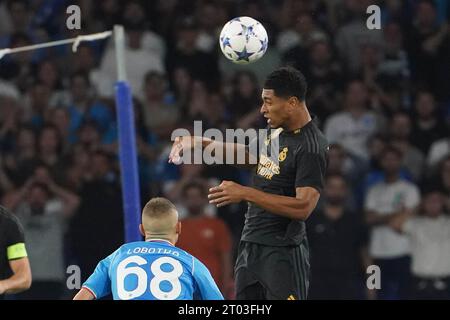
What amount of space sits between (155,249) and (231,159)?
1626 millimetres

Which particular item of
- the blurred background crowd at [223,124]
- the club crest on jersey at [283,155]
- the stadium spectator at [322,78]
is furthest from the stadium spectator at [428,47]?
the club crest on jersey at [283,155]

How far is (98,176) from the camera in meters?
13.7

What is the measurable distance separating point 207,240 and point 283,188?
404 cm

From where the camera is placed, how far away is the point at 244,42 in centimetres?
1009

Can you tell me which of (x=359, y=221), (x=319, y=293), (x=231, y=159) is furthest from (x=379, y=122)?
(x=231, y=159)

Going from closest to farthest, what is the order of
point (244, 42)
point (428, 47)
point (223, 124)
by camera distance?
1. point (244, 42)
2. point (223, 124)
3. point (428, 47)

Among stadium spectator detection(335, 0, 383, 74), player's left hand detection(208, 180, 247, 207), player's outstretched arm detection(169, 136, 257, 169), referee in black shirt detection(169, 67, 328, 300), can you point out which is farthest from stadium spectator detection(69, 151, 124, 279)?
player's left hand detection(208, 180, 247, 207)

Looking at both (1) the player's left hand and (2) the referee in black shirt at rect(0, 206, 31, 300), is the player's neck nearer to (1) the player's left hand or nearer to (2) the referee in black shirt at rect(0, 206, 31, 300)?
(1) the player's left hand

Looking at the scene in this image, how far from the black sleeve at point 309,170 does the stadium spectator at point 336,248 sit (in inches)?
161

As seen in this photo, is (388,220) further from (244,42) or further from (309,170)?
(309,170)

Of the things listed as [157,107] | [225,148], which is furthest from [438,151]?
[225,148]

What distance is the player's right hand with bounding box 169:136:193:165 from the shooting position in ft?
29.5

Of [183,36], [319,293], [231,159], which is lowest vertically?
[319,293]
